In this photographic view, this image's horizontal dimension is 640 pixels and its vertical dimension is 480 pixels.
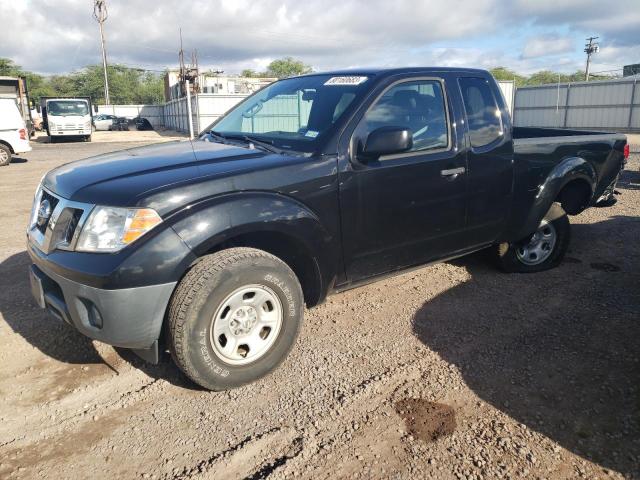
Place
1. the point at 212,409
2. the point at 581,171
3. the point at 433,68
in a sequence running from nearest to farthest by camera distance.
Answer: the point at 212,409
the point at 433,68
the point at 581,171

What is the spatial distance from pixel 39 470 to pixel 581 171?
16.1 ft

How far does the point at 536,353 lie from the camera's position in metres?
3.43

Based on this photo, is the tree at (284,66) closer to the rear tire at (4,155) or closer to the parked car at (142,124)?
the parked car at (142,124)

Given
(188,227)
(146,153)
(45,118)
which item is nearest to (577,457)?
(188,227)

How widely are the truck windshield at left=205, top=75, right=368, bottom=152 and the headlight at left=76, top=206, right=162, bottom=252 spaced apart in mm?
1132

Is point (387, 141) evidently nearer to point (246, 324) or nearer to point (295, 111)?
point (295, 111)

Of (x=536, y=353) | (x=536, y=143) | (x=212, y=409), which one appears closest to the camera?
(x=212, y=409)

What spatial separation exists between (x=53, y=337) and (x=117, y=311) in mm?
1423

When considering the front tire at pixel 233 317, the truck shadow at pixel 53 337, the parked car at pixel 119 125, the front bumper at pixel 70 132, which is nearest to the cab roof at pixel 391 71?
the front tire at pixel 233 317

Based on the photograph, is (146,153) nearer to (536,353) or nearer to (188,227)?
(188,227)

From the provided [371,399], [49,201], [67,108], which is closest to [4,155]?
[67,108]

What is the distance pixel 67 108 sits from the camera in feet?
91.4

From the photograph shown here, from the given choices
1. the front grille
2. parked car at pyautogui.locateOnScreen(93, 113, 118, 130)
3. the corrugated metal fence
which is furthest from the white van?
parked car at pyautogui.locateOnScreen(93, 113, 118, 130)

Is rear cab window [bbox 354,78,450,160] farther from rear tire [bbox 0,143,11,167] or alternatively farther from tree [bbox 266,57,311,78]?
tree [bbox 266,57,311,78]
